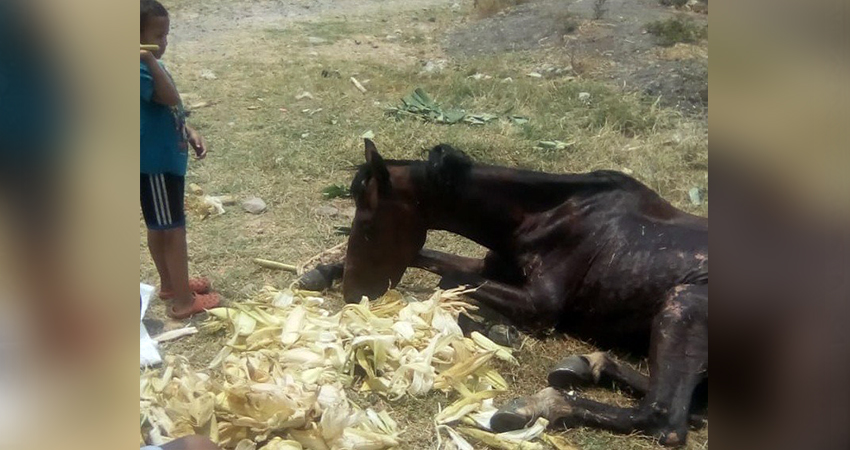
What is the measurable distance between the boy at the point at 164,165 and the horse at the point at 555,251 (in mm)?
739

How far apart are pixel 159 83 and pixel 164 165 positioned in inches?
14.8

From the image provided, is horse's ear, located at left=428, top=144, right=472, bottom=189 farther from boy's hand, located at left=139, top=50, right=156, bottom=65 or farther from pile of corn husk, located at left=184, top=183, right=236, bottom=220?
boy's hand, located at left=139, top=50, right=156, bottom=65

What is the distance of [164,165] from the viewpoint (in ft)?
12.0

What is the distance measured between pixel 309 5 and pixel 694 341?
8.99ft

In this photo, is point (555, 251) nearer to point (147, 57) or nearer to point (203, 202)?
point (203, 202)

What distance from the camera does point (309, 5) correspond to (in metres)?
4.81

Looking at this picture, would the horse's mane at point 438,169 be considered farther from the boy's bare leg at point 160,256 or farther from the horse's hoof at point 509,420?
the horse's hoof at point 509,420

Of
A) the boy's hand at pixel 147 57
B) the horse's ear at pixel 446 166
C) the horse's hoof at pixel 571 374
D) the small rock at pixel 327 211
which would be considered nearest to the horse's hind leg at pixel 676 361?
the horse's hoof at pixel 571 374

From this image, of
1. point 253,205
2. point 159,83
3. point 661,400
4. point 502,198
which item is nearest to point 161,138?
point 159,83

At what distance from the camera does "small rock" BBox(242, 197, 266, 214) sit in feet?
15.9

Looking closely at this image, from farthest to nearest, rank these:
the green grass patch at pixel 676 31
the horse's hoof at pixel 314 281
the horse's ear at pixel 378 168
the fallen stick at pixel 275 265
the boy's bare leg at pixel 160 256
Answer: the green grass patch at pixel 676 31
the fallen stick at pixel 275 265
the horse's hoof at pixel 314 281
the horse's ear at pixel 378 168
the boy's bare leg at pixel 160 256

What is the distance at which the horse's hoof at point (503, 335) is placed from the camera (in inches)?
163
